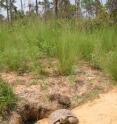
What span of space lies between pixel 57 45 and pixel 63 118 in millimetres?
2044

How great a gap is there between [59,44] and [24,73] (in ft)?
2.82

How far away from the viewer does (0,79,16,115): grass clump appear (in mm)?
4935

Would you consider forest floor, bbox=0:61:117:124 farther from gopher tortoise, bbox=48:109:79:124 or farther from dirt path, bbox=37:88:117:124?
gopher tortoise, bbox=48:109:79:124

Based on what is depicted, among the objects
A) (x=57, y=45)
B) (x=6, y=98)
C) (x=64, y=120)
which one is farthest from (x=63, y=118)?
(x=57, y=45)

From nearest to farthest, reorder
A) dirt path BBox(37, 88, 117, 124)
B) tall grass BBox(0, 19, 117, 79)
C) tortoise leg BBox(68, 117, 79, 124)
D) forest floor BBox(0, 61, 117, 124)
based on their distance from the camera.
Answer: tortoise leg BBox(68, 117, 79, 124)
dirt path BBox(37, 88, 117, 124)
forest floor BBox(0, 61, 117, 124)
tall grass BBox(0, 19, 117, 79)

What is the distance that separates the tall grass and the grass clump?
3.45 ft

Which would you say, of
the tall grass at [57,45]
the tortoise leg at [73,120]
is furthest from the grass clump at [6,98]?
the tall grass at [57,45]

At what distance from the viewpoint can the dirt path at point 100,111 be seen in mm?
4973

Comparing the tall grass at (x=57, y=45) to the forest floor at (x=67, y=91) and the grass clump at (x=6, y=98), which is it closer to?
the forest floor at (x=67, y=91)

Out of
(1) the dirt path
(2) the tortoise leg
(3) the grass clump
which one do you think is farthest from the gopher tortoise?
(3) the grass clump

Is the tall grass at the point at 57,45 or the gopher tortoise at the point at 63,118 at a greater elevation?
the tall grass at the point at 57,45

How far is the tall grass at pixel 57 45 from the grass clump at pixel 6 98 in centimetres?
105

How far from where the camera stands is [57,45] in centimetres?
666

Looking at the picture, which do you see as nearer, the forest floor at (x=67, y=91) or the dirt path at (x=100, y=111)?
the dirt path at (x=100, y=111)
